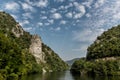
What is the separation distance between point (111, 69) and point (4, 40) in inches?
4133

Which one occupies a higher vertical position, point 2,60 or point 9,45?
point 9,45

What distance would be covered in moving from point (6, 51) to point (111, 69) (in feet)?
340

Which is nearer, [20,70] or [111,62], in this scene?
[20,70]

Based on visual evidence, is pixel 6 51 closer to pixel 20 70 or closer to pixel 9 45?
pixel 9 45

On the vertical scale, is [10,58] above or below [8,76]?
above

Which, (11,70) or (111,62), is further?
(111,62)

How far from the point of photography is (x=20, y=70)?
117 meters

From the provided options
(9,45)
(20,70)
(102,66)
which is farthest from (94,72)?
(9,45)

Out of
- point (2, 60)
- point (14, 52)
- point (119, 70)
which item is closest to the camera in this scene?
point (2, 60)

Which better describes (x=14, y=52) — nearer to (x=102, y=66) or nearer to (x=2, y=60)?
(x=2, y=60)

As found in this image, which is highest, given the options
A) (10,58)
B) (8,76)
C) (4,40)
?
(4,40)

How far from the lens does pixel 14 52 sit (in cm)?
11081

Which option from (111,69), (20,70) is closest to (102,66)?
(111,69)

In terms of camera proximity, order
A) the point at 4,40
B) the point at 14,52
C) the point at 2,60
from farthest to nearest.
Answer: the point at 14,52 → the point at 4,40 → the point at 2,60
